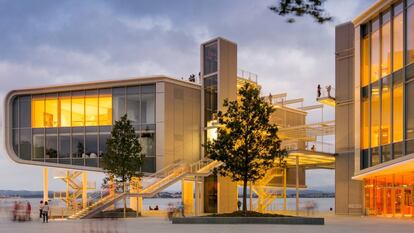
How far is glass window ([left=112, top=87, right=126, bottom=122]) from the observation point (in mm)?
52812

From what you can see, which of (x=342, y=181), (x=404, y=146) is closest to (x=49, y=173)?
(x=342, y=181)

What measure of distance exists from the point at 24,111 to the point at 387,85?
33.5m

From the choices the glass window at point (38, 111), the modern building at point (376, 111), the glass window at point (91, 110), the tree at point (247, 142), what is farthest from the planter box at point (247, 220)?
the glass window at point (38, 111)

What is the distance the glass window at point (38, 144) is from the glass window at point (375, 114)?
97.5ft

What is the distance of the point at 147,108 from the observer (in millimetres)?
51938

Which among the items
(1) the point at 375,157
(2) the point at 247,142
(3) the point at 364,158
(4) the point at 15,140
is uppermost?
(2) the point at 247,142

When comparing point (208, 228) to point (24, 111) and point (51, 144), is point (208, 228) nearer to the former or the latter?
point (51, 144)

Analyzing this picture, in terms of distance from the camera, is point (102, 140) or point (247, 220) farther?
point (102, 140)

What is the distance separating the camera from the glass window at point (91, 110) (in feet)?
176

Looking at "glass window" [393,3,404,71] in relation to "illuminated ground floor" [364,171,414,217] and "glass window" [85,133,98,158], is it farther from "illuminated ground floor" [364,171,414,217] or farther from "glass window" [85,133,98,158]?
"glass window" [85,133,98,158]

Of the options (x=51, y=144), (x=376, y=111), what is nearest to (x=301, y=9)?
(x=376, y=111)

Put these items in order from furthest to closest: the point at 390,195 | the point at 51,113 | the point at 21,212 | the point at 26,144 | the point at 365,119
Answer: the point at 26,144
the point at 51,113
the point at 390,195
the point at 365,119
the point at 21,212

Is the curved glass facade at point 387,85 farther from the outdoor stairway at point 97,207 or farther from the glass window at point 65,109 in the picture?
the glass window at point 65,109

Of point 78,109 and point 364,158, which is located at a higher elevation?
point 78,109
